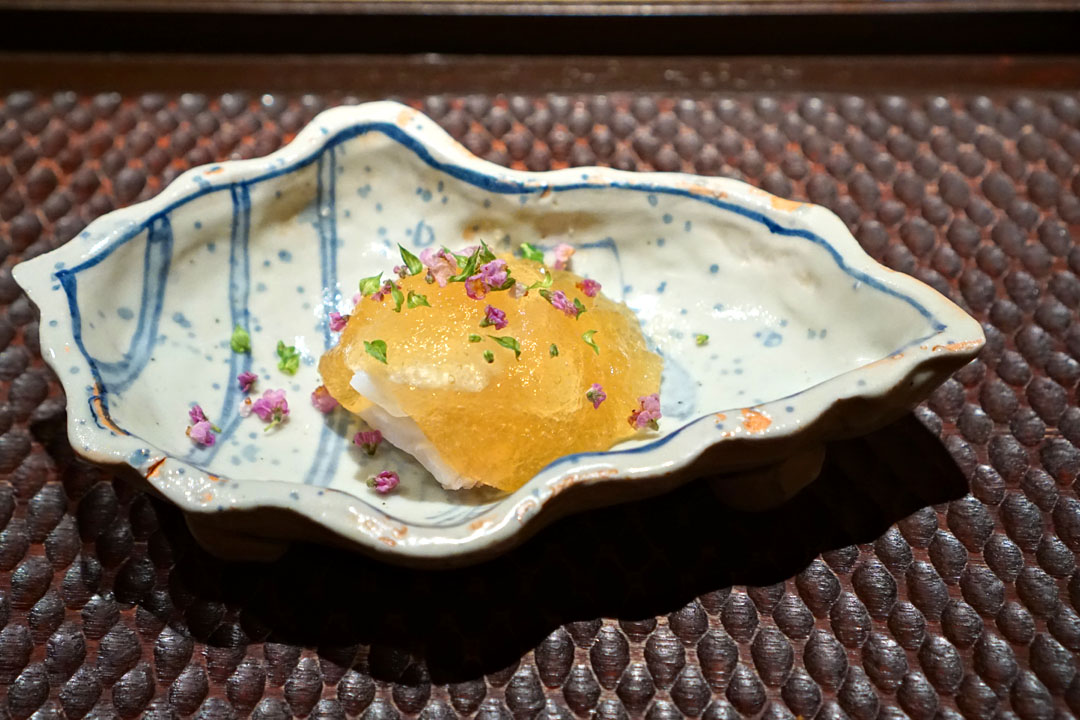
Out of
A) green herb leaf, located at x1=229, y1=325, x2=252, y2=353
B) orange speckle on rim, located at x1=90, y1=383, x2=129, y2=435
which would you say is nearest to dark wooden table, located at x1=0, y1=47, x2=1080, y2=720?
orange speckle on rim, located at x1=90, y1=383, x2=129, y2=435

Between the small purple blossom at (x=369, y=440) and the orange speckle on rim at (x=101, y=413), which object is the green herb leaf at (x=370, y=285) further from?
the orange speckle on rim at (x=101, y=413)

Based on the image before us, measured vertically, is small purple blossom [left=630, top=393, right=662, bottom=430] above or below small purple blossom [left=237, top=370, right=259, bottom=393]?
below

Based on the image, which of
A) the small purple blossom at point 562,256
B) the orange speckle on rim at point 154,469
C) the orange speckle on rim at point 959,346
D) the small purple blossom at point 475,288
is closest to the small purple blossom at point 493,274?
the small purple blossom at point 475,288

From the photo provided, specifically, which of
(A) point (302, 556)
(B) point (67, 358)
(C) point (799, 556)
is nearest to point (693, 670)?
(C) point (799, 556)

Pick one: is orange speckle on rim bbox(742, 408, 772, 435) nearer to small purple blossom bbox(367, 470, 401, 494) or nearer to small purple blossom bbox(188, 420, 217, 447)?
small purple blossom bbox(367, 470, 401, 494)

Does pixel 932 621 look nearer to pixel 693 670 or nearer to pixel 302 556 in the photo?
pixel 693 670

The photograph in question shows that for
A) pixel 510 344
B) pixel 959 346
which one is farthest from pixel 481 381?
pixel 959 346

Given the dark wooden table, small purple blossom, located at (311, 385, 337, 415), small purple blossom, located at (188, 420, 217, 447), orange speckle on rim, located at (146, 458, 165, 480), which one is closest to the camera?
orange speckle on rim, located at (146, 458, 165, 480)
